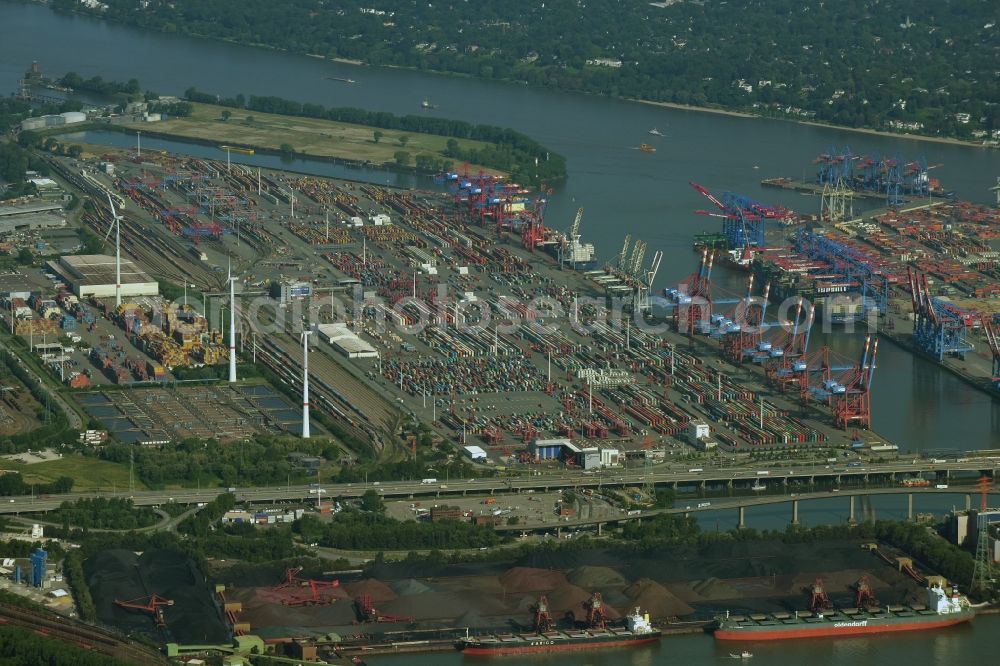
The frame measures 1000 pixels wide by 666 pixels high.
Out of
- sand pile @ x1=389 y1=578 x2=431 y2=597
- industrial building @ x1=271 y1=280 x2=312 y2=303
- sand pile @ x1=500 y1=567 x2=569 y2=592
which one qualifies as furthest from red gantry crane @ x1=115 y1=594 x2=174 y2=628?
industrial building @ x1=271 y1=280 x2=312 y2=303

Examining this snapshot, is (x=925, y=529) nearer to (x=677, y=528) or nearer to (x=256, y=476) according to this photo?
(x=677, y=528)

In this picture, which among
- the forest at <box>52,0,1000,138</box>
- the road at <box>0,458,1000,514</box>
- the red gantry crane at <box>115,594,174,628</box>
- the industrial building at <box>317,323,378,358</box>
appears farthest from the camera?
the forest at <box>52,0,1000,138</box>

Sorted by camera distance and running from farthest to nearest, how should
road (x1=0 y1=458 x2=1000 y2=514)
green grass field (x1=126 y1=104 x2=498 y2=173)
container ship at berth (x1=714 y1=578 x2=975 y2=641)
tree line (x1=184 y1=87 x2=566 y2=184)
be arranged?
green grass field (x1=126 y1=104 x2=498 y2=173), tree line (x1=184 y1=87 x2=566 y2=184), road (x1=0 y1=458 x2=1000 y2=514), container ship at berth (x1=714 y1=578 x2=975 y2=641)

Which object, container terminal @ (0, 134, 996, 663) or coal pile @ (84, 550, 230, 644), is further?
container terminal @ (0, 134, 996, 663)

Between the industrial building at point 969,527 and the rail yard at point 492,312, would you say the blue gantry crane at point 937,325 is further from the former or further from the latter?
the industrial building at point 969,527

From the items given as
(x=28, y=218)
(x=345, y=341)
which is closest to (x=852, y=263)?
(x=345, y=341)

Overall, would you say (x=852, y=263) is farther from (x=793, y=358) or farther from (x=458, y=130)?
(x=458, y=130)

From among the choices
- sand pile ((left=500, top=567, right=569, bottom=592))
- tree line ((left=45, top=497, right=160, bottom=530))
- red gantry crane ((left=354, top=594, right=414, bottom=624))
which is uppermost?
sand pile ((left=500, top=567, right=569, bottom=592))

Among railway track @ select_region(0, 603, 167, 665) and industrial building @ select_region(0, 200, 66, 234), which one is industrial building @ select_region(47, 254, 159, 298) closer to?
industrial building @ select_region(0, 200, 66, 234)
